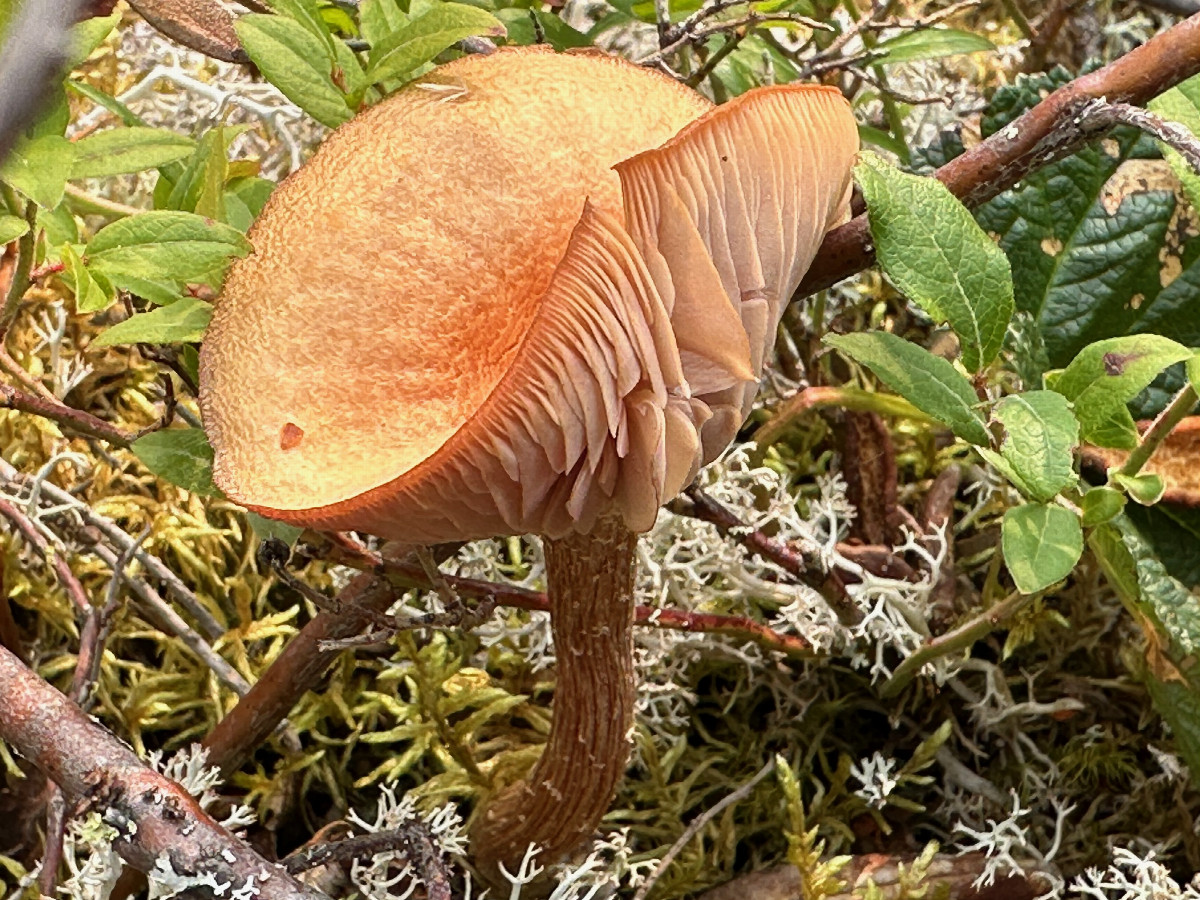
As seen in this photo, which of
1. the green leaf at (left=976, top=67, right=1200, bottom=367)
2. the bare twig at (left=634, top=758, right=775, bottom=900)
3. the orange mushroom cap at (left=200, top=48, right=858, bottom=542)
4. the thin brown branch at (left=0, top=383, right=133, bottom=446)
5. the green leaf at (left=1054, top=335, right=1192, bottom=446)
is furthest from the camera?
the green leaf at (left=976, top=67, right=1200, bottom=367)

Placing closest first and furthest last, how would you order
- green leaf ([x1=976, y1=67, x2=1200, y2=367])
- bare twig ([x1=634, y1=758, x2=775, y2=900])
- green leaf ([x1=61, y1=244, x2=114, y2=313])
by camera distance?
green leaf ([x1=61, y1=244, x2=114, y2=313])
bare twig ([x1=634, y1=758, x2=775, y2=900])
green leaf ([x1=976, y1=67, x2=1200, y2=367])

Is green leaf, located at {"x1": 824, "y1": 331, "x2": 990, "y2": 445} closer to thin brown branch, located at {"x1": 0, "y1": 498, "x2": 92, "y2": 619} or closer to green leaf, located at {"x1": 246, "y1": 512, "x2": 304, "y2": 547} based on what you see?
green leaf, located at {"x1": 246, "y1": 512, "x2": 304, "y2": 547}

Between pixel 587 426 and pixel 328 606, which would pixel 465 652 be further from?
pixel 587 426

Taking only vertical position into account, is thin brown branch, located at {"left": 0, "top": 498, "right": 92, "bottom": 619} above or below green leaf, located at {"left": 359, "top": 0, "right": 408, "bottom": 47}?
below

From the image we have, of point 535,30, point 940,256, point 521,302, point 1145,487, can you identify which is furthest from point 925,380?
point 535,30

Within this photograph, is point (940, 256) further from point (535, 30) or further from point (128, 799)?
point (128, 799)

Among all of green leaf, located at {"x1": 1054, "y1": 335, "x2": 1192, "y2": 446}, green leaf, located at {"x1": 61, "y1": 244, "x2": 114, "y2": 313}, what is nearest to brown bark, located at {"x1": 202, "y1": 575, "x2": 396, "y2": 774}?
green leaf, located at {"x1": 61, "y1": 244, "x2": 114, "y2": 313}

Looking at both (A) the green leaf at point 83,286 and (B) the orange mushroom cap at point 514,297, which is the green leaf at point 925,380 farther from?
(A) the green leaf at point 83,286
